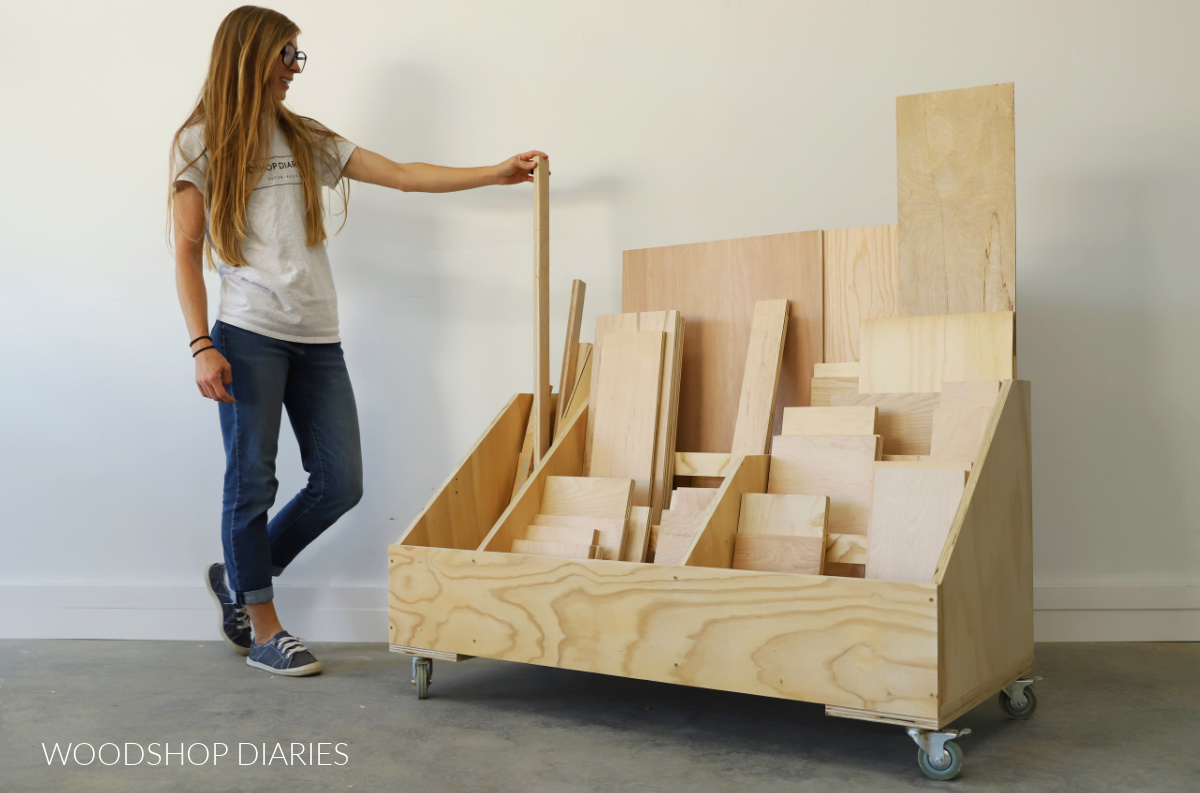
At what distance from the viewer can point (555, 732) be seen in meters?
1.66

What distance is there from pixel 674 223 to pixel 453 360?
28.6 inches

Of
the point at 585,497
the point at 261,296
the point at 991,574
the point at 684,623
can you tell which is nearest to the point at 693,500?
the point at 585,497

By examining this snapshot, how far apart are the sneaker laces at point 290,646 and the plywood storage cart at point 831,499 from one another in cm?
36

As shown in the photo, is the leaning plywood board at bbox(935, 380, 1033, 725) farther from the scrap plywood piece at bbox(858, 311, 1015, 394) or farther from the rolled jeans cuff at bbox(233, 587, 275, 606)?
the rolled jeans cuff at bbox(233, 587, 275, 606)

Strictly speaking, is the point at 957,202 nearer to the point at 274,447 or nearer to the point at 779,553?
the point at 779,553

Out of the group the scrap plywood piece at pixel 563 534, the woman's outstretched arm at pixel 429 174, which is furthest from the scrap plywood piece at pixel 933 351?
the woman's outstretched arm at pixel 429 174

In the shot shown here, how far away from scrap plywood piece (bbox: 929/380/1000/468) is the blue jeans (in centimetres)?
138

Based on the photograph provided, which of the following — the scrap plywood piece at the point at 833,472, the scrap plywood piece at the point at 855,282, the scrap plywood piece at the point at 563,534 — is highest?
the scrap plywood piece at the point at 855,282

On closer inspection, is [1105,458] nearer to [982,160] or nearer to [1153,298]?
[1153,298]

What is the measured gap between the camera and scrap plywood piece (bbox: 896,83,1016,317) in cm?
186

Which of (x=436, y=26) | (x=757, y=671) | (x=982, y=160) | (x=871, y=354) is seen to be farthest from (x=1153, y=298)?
(x=436, y=26)

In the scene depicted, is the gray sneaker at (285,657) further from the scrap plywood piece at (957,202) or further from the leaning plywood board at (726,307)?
the scrap plywood piece at (957,202)

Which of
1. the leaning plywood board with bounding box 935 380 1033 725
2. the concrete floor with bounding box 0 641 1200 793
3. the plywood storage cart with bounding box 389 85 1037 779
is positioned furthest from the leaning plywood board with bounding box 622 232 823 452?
the concrete floor with bounding box 0 641 1200 793

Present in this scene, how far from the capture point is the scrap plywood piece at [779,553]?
1.61 m
